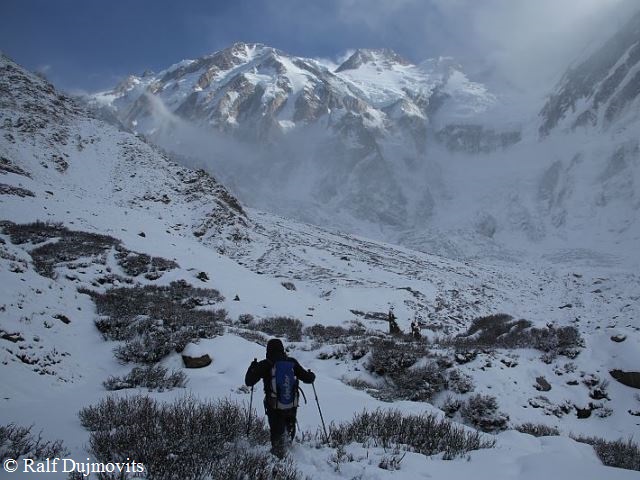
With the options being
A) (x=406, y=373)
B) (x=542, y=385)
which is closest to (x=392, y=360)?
(x=406, y=373)

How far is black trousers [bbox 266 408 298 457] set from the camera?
555 cm

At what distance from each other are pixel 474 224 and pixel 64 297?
5104 inches

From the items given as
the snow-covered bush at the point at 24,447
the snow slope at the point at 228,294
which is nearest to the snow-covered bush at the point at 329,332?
the snow slope at the point at 228,294

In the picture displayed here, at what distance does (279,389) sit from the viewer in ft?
19.2

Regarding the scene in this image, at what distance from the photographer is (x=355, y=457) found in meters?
5.26

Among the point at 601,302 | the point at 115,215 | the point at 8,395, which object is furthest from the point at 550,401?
the point at 601,302

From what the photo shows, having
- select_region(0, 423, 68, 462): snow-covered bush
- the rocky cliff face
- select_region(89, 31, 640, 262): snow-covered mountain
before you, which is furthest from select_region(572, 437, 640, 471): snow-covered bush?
the rocky cliff face

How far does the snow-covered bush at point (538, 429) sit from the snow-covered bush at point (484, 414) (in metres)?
0.35

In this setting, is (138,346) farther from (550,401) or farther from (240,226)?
(240,226)

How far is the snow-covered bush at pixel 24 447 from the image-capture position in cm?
456

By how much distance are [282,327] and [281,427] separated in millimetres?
13263

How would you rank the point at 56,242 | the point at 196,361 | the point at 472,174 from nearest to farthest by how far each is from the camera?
1. the point at 196,361
2. the point at 56,242
3. the point at 472,174

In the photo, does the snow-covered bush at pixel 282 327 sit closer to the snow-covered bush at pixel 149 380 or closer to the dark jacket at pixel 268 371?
the snow-covered bush at pixel 149 380

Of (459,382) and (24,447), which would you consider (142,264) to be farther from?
(24,447)
